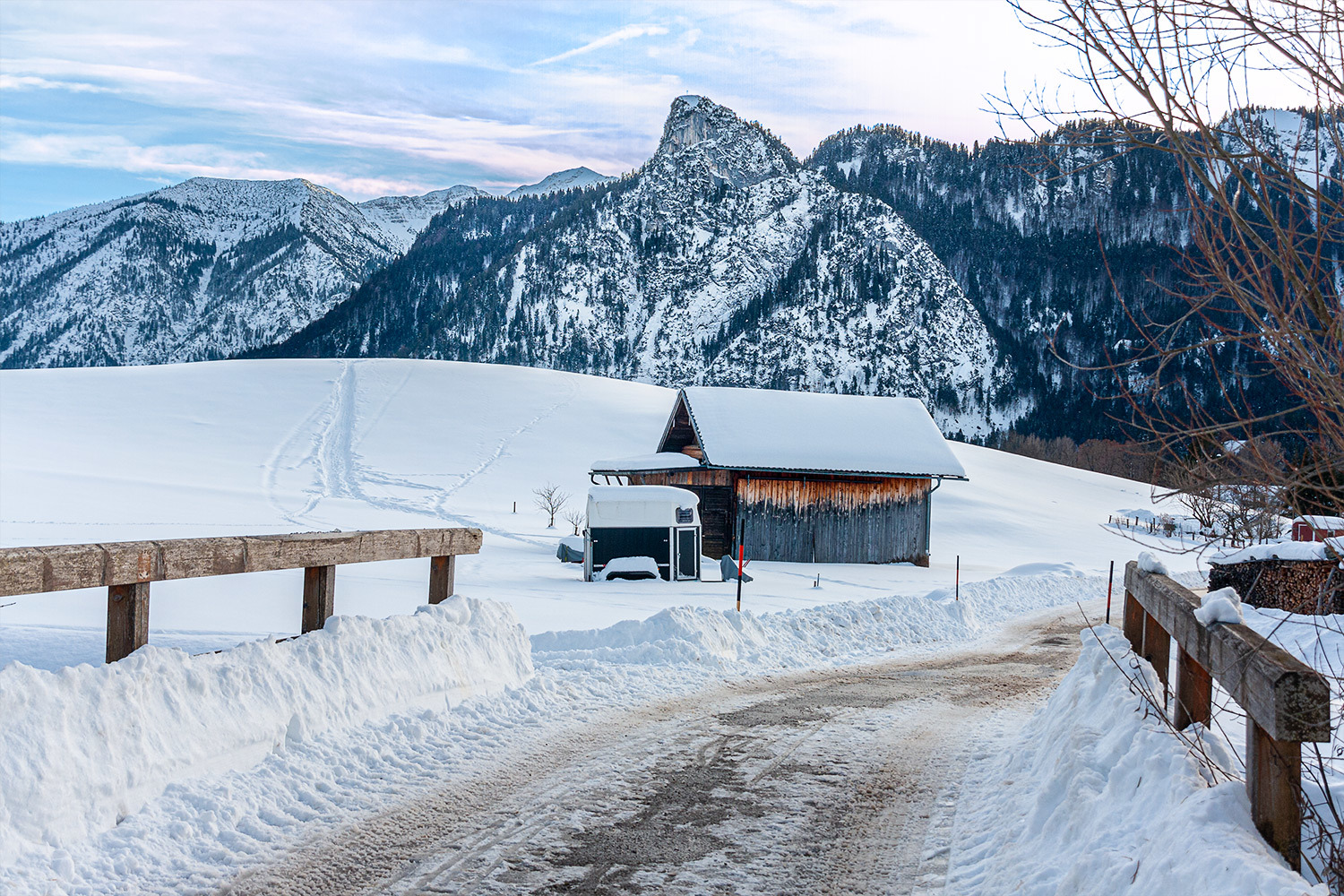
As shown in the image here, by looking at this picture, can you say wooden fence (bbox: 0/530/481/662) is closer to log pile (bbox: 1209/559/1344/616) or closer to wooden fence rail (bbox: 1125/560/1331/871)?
wooden fence rail (bbox: 1125/560/1331/871)

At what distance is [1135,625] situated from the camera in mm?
6699

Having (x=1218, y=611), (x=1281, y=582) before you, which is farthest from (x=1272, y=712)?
(x=1281, y=582)

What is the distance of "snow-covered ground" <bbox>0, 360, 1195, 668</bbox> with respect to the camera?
1547 cm

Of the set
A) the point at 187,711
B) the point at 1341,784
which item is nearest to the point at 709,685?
the point at 187,711

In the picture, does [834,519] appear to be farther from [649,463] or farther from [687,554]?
[687,554]

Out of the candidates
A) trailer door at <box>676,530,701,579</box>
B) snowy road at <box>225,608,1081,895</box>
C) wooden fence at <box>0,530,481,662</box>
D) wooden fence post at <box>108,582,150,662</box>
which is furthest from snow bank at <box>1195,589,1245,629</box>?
trailer door at <box>676,530,701,579</box>

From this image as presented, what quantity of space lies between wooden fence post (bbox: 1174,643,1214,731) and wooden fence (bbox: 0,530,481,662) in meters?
5.00

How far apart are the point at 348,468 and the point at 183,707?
154 ft

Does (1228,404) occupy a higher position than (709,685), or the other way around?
(1228,404)

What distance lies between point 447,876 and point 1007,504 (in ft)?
178

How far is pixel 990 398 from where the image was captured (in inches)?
7781

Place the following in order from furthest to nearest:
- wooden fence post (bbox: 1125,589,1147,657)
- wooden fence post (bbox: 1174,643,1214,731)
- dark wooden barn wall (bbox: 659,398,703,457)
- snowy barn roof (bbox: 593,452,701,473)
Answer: dark wooden barn wall (bbox: 659,398,703,457)
snowy barn roof (bbox: 593,452,701,473)
wooden fence post (bbox: 1125,589,1147,657)
wooden fence post (bbox: 1174,643,1214,731)

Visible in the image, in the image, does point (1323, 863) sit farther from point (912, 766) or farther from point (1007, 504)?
point (1007, 504)

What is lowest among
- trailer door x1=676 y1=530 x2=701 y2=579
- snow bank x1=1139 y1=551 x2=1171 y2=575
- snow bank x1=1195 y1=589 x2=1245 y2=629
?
trailer door x1=676 y1=530 x2=701 y2=579
